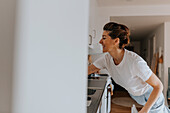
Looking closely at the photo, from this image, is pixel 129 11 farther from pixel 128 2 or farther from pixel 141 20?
pixel 141 20

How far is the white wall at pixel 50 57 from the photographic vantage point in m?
0.21

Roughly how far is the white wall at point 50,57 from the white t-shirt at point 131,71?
88 centimetres

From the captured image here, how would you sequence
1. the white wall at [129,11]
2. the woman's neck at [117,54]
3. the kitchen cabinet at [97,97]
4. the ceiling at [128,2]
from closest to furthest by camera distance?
the kitchen cabinet at [97,97] < the woman's neck at [117,54] < the ceiling at [128,2] < the white wall at [129,11]

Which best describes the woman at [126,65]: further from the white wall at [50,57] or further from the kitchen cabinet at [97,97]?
the white wall at [50,57]

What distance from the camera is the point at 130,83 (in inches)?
48.3

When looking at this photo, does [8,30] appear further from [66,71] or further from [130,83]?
[130,83]

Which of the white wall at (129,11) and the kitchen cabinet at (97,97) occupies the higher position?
the white wall at (129,11)

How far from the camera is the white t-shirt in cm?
106

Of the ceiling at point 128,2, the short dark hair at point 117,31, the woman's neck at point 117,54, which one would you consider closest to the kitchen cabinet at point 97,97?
the woman's neck at point 117,54

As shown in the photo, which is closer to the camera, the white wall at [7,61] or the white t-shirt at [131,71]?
the white wall at [7,61]

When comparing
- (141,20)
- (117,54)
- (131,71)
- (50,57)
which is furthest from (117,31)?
(141,20)

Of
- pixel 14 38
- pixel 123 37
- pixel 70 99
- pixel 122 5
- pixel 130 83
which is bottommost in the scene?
pixel 130 83

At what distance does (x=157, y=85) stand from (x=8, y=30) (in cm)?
110

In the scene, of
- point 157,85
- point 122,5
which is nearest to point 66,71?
point 157,85
